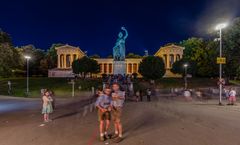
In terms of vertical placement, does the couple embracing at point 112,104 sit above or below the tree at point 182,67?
below

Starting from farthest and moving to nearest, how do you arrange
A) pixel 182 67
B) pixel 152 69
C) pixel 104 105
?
pixel 182 67
pixel 152 69
pixel 104 105

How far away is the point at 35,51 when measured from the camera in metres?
126

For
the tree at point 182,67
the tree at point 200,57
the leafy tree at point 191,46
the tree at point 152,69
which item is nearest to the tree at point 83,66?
the tree at point 152,69

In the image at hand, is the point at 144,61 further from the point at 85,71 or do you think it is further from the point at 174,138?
the point at 174,138

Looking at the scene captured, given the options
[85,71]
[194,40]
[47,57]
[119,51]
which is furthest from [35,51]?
[194,40]

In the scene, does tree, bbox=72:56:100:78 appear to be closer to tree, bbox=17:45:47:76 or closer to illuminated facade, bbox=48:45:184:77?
illuminated facade, bbox=48:45:184:77

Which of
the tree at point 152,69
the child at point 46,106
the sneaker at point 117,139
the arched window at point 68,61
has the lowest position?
the sneaker at point 117,139

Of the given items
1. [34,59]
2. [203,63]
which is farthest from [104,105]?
[34,59]

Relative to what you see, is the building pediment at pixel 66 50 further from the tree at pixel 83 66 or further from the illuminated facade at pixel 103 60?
the tree at pixel 83 66

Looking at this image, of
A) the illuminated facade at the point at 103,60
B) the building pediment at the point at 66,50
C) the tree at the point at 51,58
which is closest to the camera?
the illuminated facade at the point at 103,60

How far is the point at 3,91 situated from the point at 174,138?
56.0m

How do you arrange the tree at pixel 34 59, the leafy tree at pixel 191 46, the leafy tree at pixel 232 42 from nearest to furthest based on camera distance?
the leafy tree at pixel 232 42 → the leafy tree at pixel 191 46 → the tree at pixel 34 59

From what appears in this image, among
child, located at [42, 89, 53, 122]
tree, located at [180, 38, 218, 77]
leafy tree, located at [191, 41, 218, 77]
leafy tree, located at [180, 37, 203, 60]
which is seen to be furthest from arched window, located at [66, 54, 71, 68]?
child, located at [42, 89, 53, 122]

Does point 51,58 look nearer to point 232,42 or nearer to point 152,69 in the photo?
point 152,69
